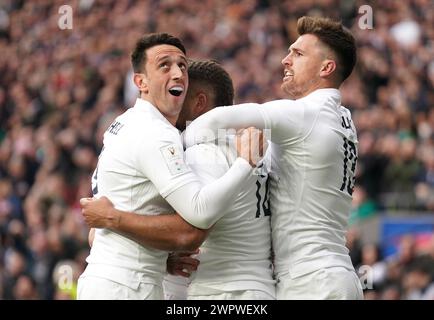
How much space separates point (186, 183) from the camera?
19.8ft

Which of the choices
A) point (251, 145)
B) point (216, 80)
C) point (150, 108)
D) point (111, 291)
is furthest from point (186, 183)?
point (216, 80)

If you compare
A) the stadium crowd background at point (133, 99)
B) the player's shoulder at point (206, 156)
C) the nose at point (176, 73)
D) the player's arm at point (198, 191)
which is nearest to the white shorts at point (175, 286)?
the player's arm at point (198, 191)

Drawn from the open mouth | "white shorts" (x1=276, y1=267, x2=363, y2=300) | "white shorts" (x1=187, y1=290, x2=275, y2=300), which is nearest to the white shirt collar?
the open mouth

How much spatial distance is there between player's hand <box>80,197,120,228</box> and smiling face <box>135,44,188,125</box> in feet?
2.05

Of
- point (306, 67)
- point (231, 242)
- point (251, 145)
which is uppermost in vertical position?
point (306, 67)

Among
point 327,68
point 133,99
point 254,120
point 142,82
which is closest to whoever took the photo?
point 254,120

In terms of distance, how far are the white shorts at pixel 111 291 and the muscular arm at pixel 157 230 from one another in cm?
23

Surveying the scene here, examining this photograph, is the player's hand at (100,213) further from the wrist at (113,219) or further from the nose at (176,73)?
the nose at (176,73)

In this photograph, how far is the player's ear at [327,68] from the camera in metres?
6.60

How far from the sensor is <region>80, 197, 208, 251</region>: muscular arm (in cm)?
606

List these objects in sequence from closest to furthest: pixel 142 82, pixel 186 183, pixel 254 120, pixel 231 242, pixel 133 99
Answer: pixel 186 183, pixel 254 120, pixel 231 242, pixel 142 82, pixel 133 99

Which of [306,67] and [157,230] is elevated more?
[306,67]

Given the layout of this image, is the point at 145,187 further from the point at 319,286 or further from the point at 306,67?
the point at 306,67

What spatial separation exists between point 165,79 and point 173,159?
57 centimetres
